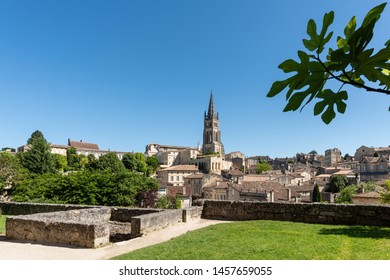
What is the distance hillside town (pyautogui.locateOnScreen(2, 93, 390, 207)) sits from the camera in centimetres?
4181

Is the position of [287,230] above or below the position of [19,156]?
below

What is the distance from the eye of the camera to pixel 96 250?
9.54 m

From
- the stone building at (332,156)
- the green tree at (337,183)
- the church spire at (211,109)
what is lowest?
the green tree at (337,183)

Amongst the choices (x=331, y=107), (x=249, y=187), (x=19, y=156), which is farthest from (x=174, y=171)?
(x=331, y=107)

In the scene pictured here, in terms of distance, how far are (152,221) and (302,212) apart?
7.00 m

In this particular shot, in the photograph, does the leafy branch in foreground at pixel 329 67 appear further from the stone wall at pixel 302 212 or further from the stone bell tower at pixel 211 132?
the stone bell tower at pixel 211 132

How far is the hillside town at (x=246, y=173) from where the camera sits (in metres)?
41.8

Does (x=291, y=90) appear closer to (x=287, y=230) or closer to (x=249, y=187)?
(x=287, y=230)

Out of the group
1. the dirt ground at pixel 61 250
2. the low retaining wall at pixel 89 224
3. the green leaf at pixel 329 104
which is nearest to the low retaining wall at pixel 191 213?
the low retaining wall at pixel 89 224

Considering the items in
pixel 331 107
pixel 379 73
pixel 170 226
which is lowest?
pixel 170 226

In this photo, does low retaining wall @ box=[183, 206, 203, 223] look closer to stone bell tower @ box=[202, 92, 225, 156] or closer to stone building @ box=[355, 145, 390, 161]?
stone building @ box=[355, 145, 390, 161]

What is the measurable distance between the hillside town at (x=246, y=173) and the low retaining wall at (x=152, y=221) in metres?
17.0

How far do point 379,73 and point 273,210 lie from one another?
14.4 metres

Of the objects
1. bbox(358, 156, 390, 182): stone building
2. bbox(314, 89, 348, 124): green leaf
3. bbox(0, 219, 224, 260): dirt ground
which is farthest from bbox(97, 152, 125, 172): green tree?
bbox(314, 89, 348, 124): green leaf
